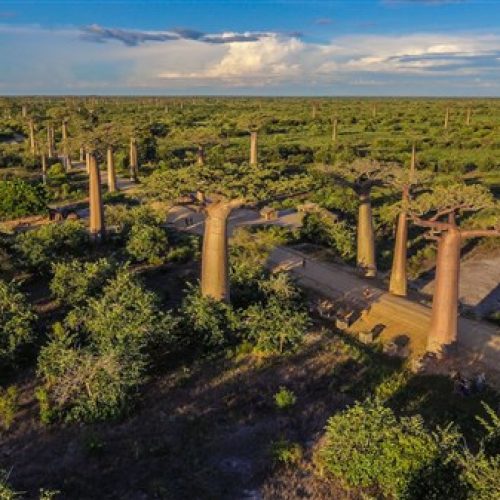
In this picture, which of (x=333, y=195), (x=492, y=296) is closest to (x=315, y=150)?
(x=333, y=195)

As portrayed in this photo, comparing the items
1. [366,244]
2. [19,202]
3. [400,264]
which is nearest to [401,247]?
[400,264]

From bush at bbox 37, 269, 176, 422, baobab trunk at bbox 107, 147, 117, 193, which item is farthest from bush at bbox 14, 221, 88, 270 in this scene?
baobab trunk at bbox 107, 147, 117, 193

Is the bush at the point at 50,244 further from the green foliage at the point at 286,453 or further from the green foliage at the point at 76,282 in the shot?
the green foliage at the point at 286,453

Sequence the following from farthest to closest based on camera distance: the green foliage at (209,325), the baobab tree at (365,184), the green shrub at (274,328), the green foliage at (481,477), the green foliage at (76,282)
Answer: the baobab tree at (365,184), the green foliage at (76,282), the green foliage at (209,325), the green shrub at (274,328), the green foliage at (481,477)

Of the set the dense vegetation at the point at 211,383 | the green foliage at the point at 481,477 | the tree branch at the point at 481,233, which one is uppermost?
the tree branch at the point at 481,233

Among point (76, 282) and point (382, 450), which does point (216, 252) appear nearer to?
point (76, 282)

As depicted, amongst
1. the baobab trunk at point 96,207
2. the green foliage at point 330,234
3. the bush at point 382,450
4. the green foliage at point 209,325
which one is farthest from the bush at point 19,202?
the bush at point 382,450
